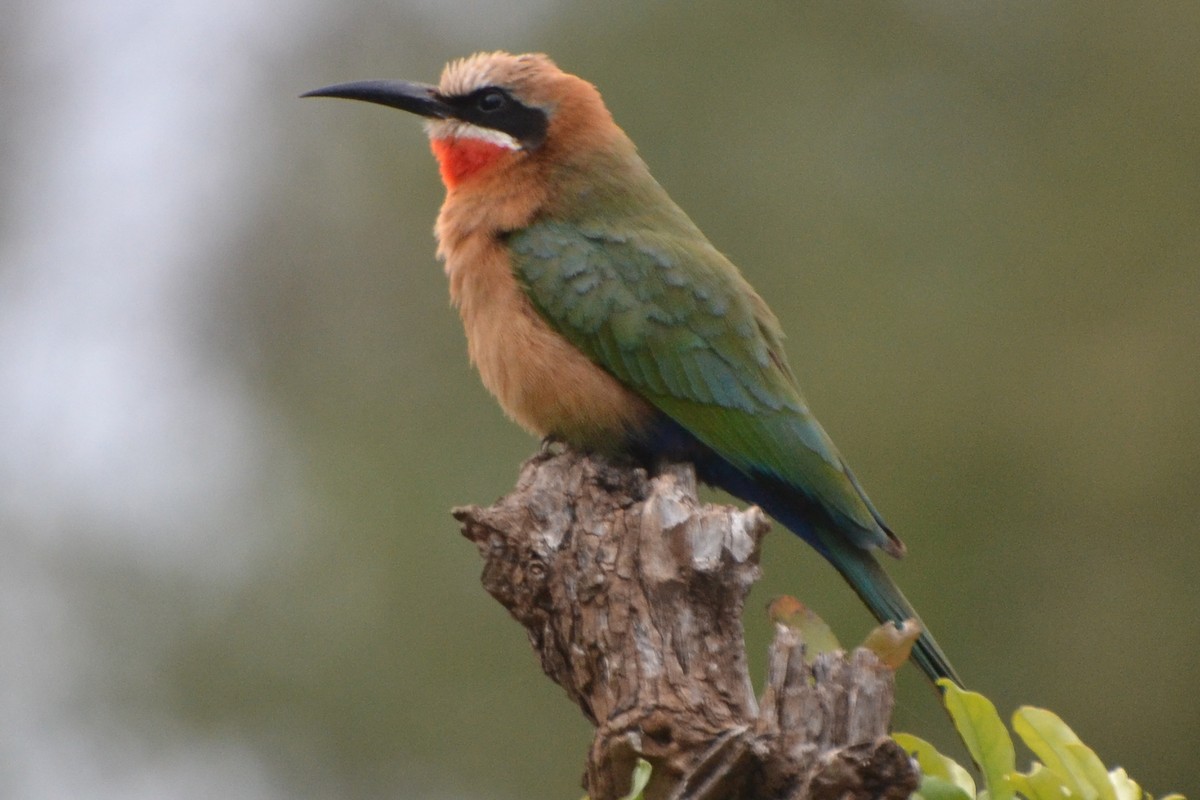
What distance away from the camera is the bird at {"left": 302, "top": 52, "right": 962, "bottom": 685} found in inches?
195

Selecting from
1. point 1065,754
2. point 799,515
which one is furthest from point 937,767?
point 799,515

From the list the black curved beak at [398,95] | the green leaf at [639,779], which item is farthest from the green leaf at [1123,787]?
the black curved beak at [398,95]

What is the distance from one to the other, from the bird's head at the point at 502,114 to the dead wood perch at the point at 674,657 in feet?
6.19

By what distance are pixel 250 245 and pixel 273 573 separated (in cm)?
301

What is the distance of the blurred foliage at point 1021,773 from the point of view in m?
3.10

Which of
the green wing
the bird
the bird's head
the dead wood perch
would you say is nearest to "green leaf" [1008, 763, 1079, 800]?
the dead wood perch

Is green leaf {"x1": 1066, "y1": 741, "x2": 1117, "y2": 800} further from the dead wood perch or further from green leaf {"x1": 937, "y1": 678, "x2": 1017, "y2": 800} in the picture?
the dead wood perch

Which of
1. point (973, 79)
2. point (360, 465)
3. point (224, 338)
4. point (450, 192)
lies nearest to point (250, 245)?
point (224, 338)

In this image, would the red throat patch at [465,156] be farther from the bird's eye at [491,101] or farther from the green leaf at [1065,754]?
the green leaf at [1065,754]

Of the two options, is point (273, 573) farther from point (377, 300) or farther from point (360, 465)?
point (377, 300)

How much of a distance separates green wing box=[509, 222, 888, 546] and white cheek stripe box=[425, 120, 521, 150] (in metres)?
0.45

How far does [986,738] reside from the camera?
10.3 ft

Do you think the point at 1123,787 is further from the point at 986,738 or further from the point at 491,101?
the point at 491,101

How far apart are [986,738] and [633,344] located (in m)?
2.17
